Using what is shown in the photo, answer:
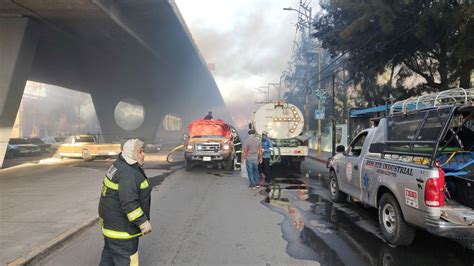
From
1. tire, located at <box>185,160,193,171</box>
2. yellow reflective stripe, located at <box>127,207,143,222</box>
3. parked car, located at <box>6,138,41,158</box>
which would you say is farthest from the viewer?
parked car, located at <box>6,138,41,158</box>

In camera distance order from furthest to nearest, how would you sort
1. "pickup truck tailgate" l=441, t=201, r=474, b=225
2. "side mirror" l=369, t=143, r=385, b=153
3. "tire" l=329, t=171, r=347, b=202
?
"tire" l=329, t=171, r=347, b=202, "side mirror" l=369, t=143, r=385, b=153, "pickup truck tailgate" l=441, t=201, r=474, b=225

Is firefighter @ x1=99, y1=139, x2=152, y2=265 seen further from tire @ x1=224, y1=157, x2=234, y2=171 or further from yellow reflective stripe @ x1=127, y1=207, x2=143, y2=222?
tire @ x1=224, y1=157, x2=234, y2=171

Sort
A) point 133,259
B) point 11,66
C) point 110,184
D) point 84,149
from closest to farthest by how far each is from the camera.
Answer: point 110,184
point 133,259
point 11,66
point 84,149

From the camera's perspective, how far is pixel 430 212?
16.6 feet

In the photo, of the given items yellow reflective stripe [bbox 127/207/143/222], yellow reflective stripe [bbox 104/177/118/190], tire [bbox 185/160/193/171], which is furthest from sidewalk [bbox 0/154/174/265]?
tire [bbox 185/160/193/171]

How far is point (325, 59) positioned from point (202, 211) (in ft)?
157

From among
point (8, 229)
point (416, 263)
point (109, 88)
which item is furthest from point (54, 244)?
point (109, 88)

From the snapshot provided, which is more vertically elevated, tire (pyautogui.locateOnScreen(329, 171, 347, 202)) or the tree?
the tree

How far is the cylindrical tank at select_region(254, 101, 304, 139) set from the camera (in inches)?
712

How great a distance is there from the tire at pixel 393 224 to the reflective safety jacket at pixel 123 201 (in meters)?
3.80

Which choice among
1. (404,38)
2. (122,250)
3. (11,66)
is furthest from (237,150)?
(122,250)

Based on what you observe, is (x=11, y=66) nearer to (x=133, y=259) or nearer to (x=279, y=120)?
(x=279, y=120)

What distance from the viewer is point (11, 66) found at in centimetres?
1780

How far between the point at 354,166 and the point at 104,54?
29.0 meters
